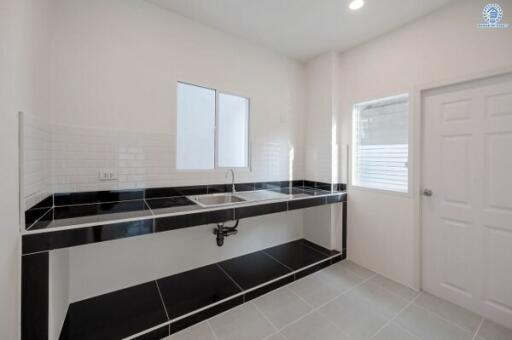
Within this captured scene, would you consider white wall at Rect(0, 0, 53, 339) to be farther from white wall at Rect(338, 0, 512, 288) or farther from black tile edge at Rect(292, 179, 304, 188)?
white wall at Rect(338, 0, 512, 288)

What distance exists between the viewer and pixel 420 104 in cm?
215

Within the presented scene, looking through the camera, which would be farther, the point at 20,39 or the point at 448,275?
the point at 448,275

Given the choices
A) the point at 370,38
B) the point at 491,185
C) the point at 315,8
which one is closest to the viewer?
the point at 491,185

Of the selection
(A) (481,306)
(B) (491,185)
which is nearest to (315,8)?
(B) (491,185)

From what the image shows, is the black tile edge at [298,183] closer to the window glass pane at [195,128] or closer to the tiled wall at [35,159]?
the window glass pane at [195,128]

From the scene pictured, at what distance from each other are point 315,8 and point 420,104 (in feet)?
4.54

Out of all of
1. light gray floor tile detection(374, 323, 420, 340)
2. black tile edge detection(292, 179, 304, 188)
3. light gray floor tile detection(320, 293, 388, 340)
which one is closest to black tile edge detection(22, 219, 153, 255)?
light gray floor tile detection(320, 293, 388, 340)

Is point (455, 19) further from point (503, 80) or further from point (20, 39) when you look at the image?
point (20, 39)

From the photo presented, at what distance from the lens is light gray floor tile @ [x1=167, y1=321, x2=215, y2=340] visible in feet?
5.16

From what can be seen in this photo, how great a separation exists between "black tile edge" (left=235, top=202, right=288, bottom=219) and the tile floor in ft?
2.60

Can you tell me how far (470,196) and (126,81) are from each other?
3.18 m

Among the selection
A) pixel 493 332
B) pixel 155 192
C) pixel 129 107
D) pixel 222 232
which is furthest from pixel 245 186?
pixel 493 332

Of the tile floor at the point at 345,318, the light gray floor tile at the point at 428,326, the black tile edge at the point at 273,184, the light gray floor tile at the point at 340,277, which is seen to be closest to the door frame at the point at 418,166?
the tile floor at the point at 345,318

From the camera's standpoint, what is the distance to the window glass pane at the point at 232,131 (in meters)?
2.57
